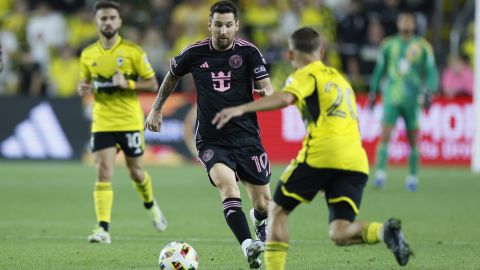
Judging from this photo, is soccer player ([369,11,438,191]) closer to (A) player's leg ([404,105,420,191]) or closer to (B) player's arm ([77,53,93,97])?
(A) player's leg ([404,105,420,191])

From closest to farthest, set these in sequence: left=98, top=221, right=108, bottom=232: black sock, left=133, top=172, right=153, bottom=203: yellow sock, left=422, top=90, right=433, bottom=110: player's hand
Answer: left=98, top=221, right=108, bottom=232: black sock < left=133, top=172, right=153, bottom=203: yellow sock < left=422, top=90, right=433, bottom=110: player's hand

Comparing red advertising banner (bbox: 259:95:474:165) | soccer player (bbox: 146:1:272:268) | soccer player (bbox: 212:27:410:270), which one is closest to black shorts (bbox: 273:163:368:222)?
soccer player (bbox: 212:27:410:270)

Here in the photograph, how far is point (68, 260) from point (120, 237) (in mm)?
2011

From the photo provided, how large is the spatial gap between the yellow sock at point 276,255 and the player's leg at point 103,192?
3.48 m

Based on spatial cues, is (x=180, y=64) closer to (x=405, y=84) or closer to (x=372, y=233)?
(x=372, y=233)

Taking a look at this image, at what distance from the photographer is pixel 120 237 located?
10.9m

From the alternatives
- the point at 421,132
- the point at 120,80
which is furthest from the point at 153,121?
the point at 421,132

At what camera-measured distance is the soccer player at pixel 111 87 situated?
1085 cm

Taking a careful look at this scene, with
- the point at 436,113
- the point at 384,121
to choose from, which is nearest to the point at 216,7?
the point at 384,121

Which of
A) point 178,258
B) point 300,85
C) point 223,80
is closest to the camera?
point 300,85

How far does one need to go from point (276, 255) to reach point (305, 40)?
148 centimetres

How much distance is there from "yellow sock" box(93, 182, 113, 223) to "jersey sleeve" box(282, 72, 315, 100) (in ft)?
13.4

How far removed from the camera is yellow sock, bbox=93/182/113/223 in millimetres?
10617

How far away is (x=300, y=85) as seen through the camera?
7.03m
